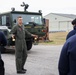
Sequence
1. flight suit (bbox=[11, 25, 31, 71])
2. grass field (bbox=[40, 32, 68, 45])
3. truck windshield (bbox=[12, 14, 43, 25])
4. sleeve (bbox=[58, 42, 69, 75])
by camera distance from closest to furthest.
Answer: sleeve (bbox=[58, 42, 69, 75]) → flight suit (bbox=[11, 25, 31, 71]) → truck windshield (bbox=[12, 14, 43, 25]) → grass field (bbox=[40, 32, 68, 45])

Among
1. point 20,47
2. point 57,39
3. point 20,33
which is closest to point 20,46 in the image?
point 20,47

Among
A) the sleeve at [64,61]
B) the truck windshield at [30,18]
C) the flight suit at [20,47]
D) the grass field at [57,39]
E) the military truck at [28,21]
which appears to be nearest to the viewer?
the sleeve at [64,61]

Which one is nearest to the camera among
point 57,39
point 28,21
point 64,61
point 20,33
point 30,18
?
point 64,61

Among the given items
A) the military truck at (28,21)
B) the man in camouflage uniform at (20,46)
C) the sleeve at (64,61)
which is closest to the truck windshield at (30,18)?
the military truck at (28,21)

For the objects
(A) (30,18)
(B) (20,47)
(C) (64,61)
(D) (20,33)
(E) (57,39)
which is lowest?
(E) (57,39)

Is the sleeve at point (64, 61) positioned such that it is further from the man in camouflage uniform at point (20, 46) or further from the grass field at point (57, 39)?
the grass field at point (57, 39)

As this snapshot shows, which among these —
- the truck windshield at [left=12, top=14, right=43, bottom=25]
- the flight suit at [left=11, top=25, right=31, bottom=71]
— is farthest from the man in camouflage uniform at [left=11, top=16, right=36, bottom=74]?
the truck windshield at [left=12, top=14, right=43, bottom=25]

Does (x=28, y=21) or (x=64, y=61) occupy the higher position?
(x=64, y=61)

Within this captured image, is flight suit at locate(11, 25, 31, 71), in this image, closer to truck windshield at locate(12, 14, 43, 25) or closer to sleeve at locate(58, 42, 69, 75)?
sleeve at locate(58, 42, 69, 75)

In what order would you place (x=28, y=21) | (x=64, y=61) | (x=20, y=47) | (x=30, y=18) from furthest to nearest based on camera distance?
(x=30, y=18)
(x=28, y=21)
(x=20, y=47)
(x=64, y=61)

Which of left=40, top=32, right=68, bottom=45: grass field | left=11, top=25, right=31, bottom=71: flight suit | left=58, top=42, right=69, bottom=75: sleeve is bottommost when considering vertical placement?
left=40, top=32, right=68, bottom=45: grass field

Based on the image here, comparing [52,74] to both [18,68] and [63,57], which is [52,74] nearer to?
[18,68]

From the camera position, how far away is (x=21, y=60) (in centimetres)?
860

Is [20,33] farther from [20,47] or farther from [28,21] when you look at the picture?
[28,21]
